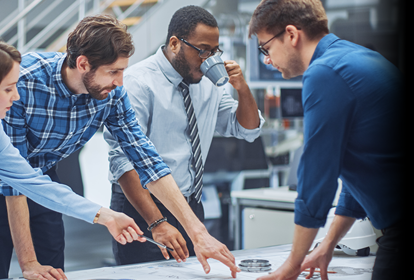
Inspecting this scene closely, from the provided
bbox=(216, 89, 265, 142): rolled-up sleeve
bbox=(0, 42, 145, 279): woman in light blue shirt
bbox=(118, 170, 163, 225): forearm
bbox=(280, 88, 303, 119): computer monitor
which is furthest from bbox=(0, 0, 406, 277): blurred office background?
bbox=(0, 42, 145, 279): woman in light blue shirt

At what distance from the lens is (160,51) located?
1803 mm

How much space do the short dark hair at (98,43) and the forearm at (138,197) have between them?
438mm

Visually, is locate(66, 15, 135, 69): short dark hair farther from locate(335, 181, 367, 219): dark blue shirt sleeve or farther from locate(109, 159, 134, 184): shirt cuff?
locate(335, 181, 367, 219): dark blue shirt sleeve

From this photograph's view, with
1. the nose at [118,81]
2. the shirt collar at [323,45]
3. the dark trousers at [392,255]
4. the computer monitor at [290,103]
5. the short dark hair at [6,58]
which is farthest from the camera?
the computer monitor at [290,103]

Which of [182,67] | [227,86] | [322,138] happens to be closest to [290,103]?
[227,86]

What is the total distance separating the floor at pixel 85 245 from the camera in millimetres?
3645

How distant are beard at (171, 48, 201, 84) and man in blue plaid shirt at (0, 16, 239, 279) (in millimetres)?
297

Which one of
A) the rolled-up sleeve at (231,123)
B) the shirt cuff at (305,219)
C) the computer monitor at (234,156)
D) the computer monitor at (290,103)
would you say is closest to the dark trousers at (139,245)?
the rolled-up sleeve at (231,123)

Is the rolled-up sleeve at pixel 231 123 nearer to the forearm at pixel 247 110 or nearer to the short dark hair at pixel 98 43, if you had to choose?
the forearm at pixel 247 110

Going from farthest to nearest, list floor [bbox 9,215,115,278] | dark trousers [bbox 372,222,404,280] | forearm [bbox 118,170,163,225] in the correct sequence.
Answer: floor [bbox 9,215,115,278], forearm [bbox 118,170,163,225], dark trousers [bbox 372,222,404,280]

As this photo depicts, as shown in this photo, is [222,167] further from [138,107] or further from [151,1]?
[138,107]

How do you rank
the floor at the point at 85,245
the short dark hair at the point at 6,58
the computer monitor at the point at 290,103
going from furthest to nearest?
the floor at the point at 85,245 < the computer monitor at the point at 290,103 < the short dark hair at the point at 6,58

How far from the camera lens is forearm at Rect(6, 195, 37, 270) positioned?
1.29m

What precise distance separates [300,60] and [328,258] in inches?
19.9
